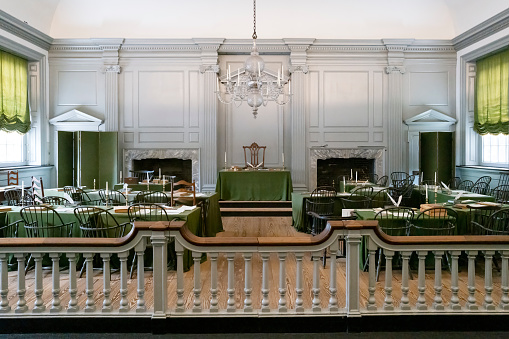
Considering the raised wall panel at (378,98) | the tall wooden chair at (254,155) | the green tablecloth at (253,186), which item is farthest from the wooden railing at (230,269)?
the raised wall panel at (378,98)

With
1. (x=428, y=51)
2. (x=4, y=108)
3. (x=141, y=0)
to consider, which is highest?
(x=141, y=0)

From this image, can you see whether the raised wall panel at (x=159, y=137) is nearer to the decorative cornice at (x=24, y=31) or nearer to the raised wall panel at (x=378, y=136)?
the decorative cornice at (x=24, y=31)

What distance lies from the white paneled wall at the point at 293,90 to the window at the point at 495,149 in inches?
51.0

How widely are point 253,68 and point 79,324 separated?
5504 millimetres

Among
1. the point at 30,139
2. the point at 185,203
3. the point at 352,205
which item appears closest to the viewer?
the point at 185,203

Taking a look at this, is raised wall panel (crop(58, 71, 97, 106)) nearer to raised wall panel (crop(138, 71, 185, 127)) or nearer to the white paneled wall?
the white paneled wall

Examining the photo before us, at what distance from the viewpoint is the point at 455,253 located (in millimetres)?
3383

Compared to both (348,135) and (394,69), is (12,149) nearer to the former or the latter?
(348,135)

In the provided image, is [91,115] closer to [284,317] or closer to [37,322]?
[37,322]

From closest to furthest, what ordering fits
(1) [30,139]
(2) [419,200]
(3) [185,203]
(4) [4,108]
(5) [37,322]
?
(5) [37,322]
(3) [185,203]
(2) [419,200]
(4) [4,108]
(1) [30,139]

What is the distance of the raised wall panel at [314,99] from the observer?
458 inches

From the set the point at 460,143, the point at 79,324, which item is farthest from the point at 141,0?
the point at 79,324

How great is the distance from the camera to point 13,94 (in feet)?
32.5

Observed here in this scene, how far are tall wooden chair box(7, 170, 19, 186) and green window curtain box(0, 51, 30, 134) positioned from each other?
101 centimetres
